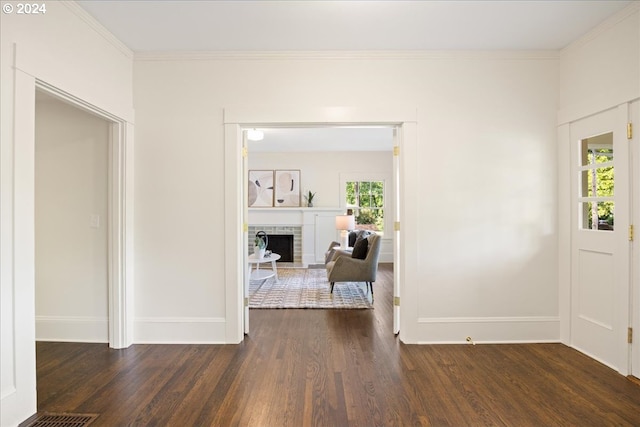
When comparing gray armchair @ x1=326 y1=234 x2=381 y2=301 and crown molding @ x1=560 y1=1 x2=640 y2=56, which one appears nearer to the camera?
crown molding @ x1=560 y1=1 x2=640 y2=56

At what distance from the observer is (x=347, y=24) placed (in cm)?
252

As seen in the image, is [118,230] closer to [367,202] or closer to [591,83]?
[591,83]

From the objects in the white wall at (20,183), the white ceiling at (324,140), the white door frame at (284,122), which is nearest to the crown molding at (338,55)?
the white door frame at (284,122)

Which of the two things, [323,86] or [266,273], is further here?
A: [266,273]

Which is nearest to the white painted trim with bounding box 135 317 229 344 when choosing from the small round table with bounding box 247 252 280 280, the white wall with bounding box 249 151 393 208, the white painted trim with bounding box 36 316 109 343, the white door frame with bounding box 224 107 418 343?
the white door frame with bounding box 224 107 418 343

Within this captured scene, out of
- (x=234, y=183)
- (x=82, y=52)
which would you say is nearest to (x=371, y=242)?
(x=234, y=183)

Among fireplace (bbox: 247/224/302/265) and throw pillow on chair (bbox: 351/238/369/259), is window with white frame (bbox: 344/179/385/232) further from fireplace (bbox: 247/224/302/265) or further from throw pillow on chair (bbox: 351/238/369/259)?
throw pillow on chair (bbox: 351/238/369/259)

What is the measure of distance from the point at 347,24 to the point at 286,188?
4836 millimetres

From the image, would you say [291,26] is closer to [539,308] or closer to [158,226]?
[158,226]

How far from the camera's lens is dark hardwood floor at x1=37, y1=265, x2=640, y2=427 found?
1.90 meters

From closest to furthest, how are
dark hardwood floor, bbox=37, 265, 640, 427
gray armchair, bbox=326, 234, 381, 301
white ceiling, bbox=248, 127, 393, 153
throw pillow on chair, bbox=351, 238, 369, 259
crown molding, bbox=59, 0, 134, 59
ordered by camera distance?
dark hardwood floor, bbox=37, 265, 640, 427 → crown molding, bbox=59, 0, 134, 59 → gray armchair, bbox=326, 234, 381, 301 → throw pillow on chair, bbox=351, 238, 369, 259 → white ceiling, bbox=248, 127, 393, 153

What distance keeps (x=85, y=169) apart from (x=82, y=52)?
1035 millimetres

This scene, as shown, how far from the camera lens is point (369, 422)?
184 centimetres

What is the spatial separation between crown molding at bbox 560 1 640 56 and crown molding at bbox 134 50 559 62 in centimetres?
13
